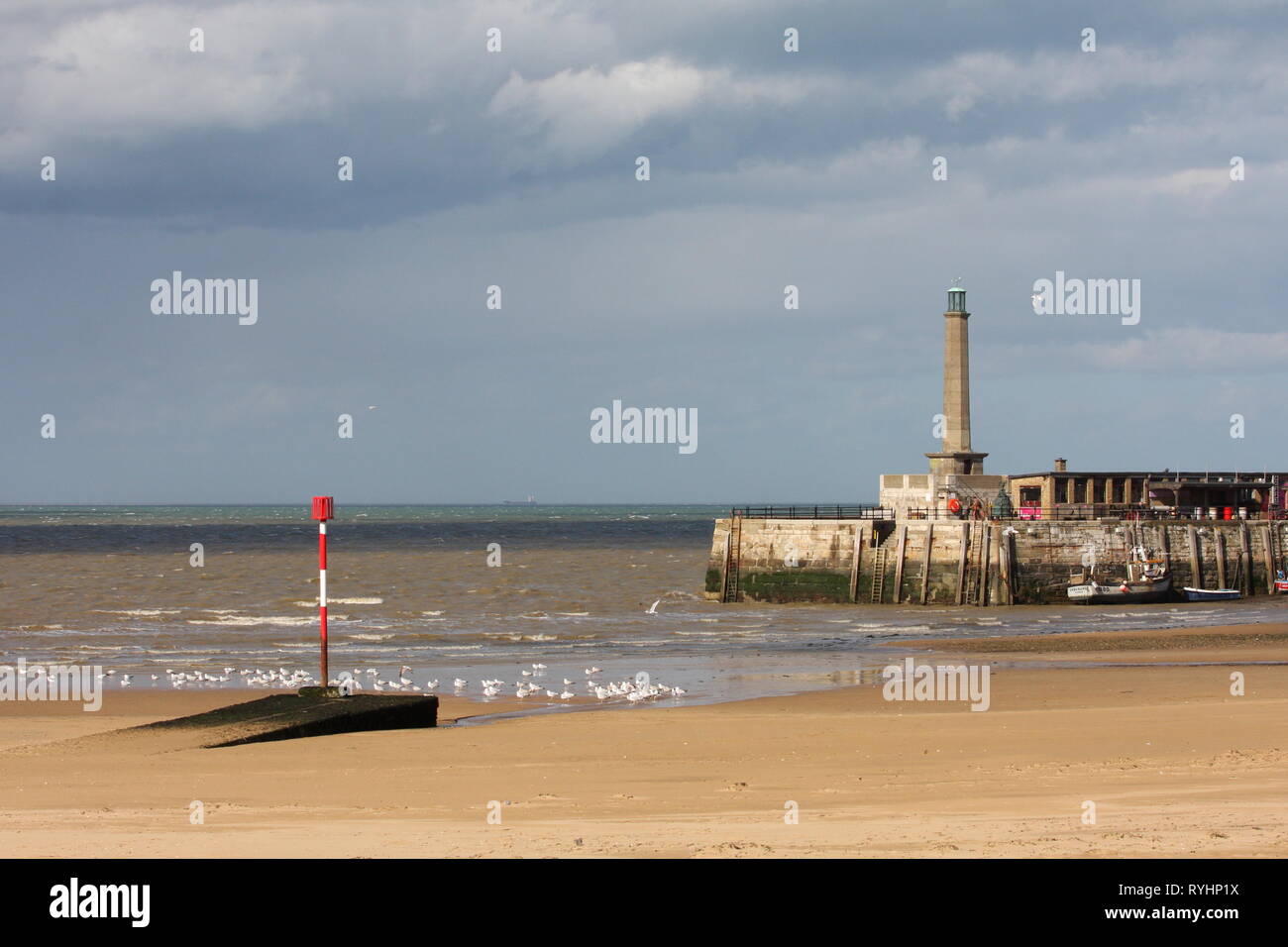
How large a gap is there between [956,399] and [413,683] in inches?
1621

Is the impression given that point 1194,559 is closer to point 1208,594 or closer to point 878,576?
point 1208,594

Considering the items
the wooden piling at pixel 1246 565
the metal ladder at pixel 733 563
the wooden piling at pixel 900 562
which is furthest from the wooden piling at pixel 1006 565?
the metal ladder at pixel 733 563

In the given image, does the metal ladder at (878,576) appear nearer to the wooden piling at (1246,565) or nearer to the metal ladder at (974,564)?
the metal ladder at (974,564)

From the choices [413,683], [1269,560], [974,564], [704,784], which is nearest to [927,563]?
[974,564]

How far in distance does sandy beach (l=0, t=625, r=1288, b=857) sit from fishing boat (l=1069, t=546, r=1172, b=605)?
29.7m

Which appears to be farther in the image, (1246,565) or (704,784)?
(1246,565)

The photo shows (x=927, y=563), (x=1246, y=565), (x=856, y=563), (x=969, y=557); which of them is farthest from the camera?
(x=1246, y=565)

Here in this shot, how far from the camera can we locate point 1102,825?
10656 millimetres

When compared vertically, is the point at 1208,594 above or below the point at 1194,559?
below

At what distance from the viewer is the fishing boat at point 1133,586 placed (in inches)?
2077

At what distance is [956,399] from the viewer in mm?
63750
